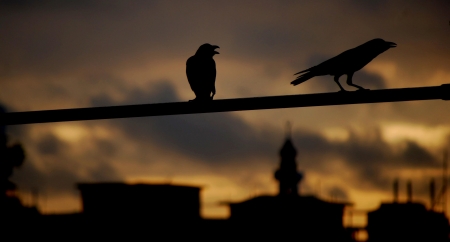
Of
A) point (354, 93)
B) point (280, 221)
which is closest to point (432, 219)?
point (280, 221)

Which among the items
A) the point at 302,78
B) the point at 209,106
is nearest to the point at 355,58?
the point at 302,78

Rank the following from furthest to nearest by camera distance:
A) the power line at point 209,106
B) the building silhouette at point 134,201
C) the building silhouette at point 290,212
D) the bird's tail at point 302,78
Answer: the building silhouette at point 290,212 → the building silhouette at point 134,201 → the bird's tail at point 302,78 → the power line at point 209,106

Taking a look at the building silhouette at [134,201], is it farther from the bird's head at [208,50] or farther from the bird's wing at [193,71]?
the bird's head at [208,50]

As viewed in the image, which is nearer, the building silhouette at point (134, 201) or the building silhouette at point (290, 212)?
the building silhouette at point (134, 201)

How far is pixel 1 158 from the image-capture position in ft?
128

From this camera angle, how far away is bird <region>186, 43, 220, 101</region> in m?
14.6

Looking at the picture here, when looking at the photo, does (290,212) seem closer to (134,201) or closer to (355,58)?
(134,201)

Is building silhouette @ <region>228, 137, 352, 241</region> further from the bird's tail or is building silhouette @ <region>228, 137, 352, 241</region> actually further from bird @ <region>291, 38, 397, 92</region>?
the bird's tail

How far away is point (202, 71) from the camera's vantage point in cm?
1476

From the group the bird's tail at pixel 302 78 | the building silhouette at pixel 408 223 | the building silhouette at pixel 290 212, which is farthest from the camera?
the building silhouette at pixel 290 212

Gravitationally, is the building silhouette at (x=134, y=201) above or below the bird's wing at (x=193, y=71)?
below

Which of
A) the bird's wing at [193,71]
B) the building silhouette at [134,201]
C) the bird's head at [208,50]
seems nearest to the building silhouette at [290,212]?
the building silhouette at [134,201]

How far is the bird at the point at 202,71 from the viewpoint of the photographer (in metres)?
14.6

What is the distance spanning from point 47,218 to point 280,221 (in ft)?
72.9
